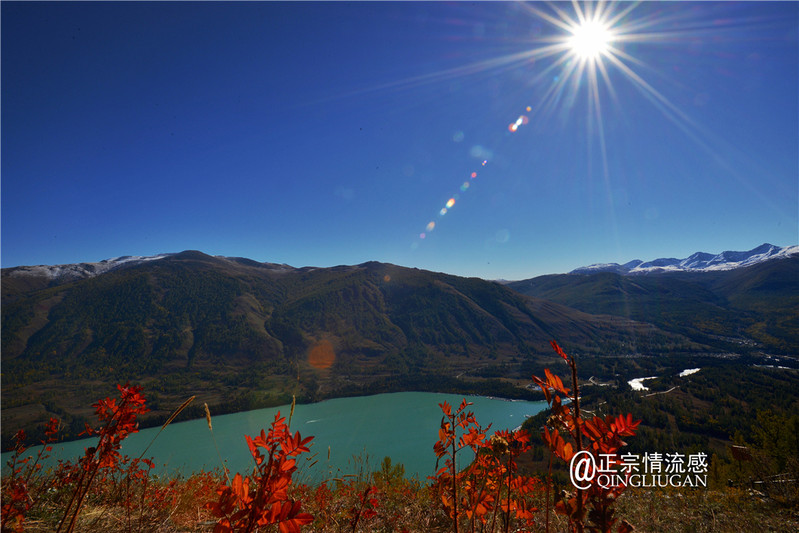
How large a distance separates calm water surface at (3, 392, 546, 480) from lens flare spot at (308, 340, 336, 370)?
40508mm

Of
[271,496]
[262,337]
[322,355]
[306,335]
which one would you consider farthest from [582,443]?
[262,337]

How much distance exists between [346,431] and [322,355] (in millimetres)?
78931

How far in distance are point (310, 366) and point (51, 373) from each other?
96754mm

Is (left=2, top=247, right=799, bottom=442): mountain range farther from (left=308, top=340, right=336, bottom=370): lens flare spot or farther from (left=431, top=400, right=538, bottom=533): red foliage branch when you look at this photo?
(left=431, top=400, right=538, bottom=533): red foliage branch

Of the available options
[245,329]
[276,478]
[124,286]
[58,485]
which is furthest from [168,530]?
[124,286]

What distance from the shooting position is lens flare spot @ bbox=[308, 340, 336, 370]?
436 ft

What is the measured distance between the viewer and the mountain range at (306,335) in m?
108

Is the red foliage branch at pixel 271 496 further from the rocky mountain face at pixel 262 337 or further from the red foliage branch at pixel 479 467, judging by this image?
the rocky mountain face at pixel 262 337

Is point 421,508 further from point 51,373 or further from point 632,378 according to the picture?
point 51,373

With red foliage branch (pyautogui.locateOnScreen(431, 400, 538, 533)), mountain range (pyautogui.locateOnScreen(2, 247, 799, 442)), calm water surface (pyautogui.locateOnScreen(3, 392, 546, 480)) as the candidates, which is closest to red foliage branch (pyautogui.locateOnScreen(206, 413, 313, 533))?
red foliage branch (pyautogui.locateOnScreen(431, 400, 538, 533))

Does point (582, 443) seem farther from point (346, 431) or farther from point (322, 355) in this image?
→ point (322, 355)

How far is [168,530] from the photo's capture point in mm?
2623

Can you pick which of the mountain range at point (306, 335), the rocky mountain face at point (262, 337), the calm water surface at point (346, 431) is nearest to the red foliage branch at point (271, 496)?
the calm water surface at point (346, 431)

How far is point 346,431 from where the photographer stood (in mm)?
63656
